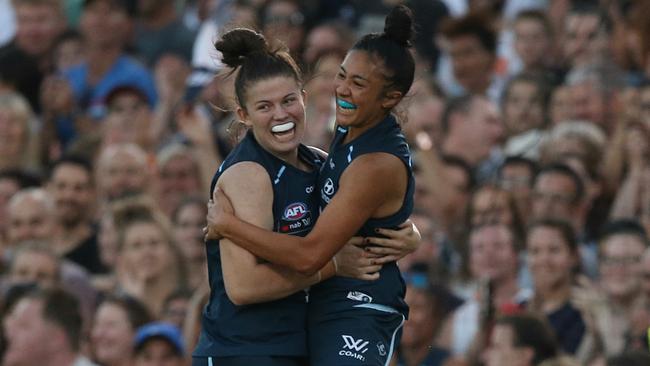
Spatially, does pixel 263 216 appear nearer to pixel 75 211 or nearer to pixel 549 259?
pixel 549 259

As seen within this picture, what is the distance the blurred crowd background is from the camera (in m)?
9.31

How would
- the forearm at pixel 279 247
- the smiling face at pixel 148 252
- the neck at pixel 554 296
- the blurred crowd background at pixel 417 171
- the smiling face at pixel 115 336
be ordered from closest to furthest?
the forearm at pixel 279 247 < the neck at pixel 554 296 < the blurred crowd background at pixel 417 171 < the smiling face at pixel 115 336 < the smiling face at pixel 148 252

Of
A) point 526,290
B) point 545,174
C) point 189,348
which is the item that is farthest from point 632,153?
point 189,348

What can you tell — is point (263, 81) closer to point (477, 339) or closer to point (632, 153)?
point (477, 339)

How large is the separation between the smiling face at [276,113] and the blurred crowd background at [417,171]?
2.65 m

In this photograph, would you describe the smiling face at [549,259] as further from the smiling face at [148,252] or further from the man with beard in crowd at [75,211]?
the man with beard in crowd at [75,211]

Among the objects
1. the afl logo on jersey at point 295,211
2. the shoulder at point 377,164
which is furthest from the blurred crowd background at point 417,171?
the afl logo on jersey at point 295,211

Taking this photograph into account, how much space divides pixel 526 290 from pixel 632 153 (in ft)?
3.89

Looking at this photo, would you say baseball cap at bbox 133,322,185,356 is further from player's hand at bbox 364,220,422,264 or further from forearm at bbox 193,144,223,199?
player's hand at bbox 364,220,422,264

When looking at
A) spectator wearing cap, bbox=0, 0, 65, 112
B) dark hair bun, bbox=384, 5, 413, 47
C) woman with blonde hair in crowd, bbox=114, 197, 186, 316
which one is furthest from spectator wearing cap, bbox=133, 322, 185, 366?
spectator wearing cap, bbox=0, 0, 65, 112

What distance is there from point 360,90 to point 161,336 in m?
3.80

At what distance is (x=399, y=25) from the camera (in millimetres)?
6074

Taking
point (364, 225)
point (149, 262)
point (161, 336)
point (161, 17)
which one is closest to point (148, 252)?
point (149, 262)

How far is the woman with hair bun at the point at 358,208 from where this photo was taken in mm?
5949
